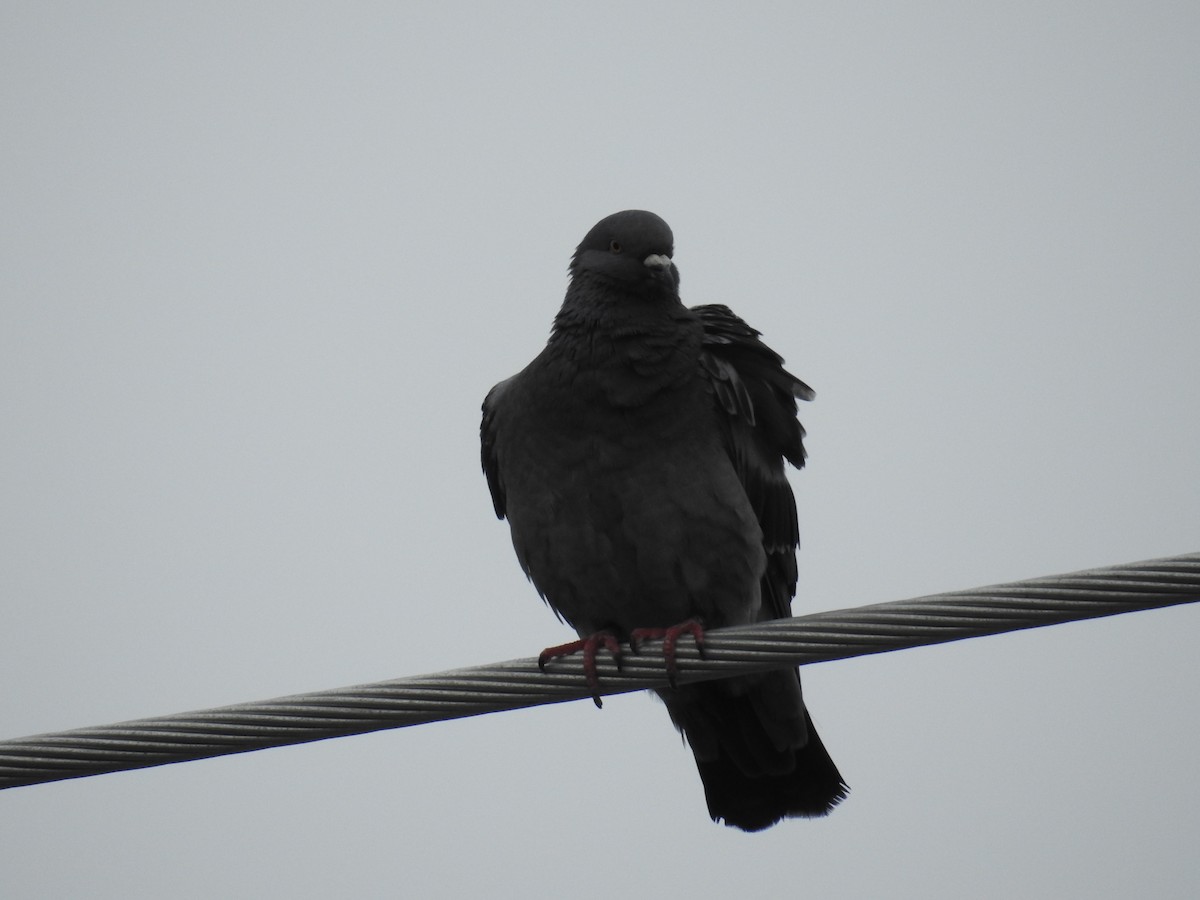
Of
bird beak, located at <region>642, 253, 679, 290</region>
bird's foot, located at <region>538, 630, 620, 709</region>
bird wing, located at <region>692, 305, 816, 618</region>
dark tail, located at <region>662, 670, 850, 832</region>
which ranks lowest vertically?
dark tail, located at <region>662, 670, 850, 832</region>

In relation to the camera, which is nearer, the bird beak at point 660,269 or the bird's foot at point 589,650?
the bird's foot at point 589,650

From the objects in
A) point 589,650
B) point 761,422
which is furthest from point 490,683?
point 761,422

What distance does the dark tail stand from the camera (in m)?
6.09

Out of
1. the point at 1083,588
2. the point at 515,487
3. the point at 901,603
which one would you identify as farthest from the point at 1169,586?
the point at 515,487

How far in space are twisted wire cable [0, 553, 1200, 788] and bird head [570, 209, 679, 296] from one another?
94.6 inches

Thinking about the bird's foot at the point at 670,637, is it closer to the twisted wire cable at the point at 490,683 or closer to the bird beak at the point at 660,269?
the twisted wire cable at the point at 490,683

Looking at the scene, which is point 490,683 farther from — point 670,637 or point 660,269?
point 660,269

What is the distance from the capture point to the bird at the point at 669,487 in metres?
5.77

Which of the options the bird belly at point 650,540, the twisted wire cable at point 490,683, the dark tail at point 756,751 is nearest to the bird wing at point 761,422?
the bird belly at point 650,540

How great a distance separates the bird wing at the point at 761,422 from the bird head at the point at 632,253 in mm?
280

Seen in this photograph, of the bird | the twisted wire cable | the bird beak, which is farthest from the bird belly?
the twisted wire cable

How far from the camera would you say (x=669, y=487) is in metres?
5.74

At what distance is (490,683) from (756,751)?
2468mm

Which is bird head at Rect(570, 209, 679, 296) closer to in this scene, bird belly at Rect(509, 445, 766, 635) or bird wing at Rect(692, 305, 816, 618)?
bird wing at Rect(692, 305, 816, 618)
